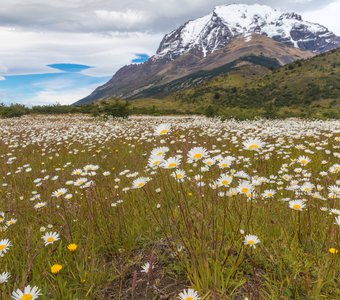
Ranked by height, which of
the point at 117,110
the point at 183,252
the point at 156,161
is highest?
the point at 117,110

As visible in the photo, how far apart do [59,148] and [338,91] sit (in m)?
66.9

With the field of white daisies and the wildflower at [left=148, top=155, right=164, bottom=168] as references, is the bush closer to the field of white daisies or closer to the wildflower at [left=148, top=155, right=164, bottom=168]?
the field of white daisies

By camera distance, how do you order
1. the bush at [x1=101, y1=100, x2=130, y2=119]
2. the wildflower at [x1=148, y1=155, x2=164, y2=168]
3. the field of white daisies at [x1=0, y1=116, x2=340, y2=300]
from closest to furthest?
the field of white daisies at [x1=0, y1=116, x2=340, y2=300], the wildflower at [x1=148, y1=155, x2=164, y2=168], the bush at [x1=101, y1=100, x2=130, y2=119]

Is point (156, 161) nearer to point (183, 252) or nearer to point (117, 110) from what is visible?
point (183, 252)

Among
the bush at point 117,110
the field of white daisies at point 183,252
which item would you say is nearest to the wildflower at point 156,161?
the field of white daisies at point 183,252

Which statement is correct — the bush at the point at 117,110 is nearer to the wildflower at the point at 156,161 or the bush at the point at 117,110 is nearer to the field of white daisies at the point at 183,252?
the field of white daisies at the point at 183,252

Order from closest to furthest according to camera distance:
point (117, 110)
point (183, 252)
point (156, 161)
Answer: point (156, 161), point (183, 252), point (117, 110)

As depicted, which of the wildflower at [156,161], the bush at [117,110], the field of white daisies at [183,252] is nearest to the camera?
the field of white daisies at [183,252]

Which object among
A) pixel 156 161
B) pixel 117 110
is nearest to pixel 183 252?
pixel 156 161

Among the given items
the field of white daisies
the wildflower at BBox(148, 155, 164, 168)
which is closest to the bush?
the field of white daisies

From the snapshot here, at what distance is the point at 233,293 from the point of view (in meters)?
2.53

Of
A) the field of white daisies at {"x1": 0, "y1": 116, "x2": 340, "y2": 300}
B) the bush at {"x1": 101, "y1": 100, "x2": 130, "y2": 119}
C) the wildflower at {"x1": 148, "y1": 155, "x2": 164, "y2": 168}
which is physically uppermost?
the bush at {"x1": 101, "y1": 100, "x2": 130, "y2": 119}

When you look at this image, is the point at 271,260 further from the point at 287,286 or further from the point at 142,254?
the point at 142,254

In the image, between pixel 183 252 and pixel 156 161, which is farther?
pixel 183 252
